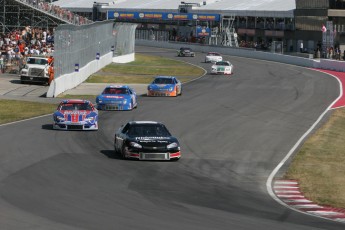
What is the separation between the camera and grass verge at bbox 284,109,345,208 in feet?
75.7

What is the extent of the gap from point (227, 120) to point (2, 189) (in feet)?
64.3

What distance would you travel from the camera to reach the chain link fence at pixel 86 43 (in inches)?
2040

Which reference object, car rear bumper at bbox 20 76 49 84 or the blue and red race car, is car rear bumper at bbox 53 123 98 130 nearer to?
the blue and red race car

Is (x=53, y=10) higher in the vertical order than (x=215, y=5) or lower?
lower

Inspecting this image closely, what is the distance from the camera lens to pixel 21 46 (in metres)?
67.8

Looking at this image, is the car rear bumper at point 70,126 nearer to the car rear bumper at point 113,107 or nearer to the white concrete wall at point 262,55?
the car rear bumper at point 113,107

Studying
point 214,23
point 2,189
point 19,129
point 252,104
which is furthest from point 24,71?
point 214,23

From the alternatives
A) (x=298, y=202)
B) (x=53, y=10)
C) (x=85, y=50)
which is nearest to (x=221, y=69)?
(x=85, y=50)

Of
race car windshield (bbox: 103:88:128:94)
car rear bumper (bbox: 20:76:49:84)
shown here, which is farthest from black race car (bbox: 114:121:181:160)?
car rear bumper (bbox: 20:76:49:84)

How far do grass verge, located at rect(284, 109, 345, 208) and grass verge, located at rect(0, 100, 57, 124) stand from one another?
495 inches

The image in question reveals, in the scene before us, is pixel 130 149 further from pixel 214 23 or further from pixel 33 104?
pixel 214 23

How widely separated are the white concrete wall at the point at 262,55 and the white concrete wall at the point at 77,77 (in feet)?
58.9

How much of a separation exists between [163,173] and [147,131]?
3285 millimetres

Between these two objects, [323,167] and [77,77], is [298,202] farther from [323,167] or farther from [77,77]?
[77,77]
